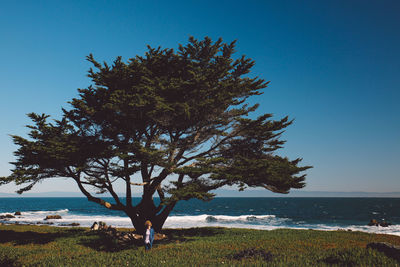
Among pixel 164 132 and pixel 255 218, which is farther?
pixel 255 218

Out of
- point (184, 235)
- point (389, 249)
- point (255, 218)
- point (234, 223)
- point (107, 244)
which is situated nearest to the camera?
point (389, 249)

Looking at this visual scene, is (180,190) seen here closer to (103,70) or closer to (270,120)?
(270,120)

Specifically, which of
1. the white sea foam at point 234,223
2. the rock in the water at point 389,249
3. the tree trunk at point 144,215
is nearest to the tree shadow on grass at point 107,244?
the tree trunk at point 144,215

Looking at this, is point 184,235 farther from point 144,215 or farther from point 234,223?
point 234,223

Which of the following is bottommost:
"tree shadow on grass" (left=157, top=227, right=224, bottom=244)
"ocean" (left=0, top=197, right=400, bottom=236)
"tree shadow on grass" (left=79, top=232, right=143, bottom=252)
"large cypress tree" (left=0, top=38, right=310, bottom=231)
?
"ocean" (left=0, top=197, right=400, bottom=236)

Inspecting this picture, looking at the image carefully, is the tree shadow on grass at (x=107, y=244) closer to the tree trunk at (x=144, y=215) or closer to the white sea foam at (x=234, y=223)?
the tree trunk at (x=144, y=215)

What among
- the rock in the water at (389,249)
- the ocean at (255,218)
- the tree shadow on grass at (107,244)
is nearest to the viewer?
the rock in the water at (389,249)

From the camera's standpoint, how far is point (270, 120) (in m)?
16.2

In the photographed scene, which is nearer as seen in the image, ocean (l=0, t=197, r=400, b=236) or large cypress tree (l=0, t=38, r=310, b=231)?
large cypress tree (l=0, t=38, r=310, b=231)

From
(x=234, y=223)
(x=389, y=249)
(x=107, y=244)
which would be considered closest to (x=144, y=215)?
(x=107, y=244)

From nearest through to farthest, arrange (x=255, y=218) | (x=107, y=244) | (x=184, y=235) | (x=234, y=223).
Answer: (x=107, y=244) → (x=184, y=235) → (x=234, y=223) → (x=255, y=218)

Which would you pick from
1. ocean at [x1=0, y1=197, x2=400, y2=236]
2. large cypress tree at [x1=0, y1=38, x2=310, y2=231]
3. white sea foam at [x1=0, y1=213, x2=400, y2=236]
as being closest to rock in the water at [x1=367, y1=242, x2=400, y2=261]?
large cypress tree at [x1=0, y1=38, x2=310, y2=231]

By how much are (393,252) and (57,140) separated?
53.4ft

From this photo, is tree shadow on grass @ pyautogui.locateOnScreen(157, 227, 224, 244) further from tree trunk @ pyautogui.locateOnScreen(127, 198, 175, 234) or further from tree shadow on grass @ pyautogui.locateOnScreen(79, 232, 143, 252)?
tree shadow on grass @ pyautogui.locateOnScreen(79, 232, 143, 252)
